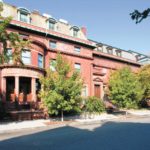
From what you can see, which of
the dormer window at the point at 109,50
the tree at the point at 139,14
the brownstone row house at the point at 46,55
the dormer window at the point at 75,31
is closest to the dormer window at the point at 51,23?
the brownstone row house at the point at 46,55

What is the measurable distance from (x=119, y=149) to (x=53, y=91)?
44.1ft

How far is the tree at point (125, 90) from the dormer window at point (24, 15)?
43.7 feet

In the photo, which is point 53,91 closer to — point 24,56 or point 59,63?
point 59,63

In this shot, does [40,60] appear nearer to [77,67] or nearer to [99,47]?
[77,67]

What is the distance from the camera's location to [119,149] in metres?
11.1

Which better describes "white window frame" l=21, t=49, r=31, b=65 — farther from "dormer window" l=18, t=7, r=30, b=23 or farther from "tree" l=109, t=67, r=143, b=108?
"tree" l=109, t=67, r=143, b=108

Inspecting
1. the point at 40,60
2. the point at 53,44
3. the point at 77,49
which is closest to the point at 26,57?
the point at 40,60

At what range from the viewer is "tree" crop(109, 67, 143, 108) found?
31141 mm

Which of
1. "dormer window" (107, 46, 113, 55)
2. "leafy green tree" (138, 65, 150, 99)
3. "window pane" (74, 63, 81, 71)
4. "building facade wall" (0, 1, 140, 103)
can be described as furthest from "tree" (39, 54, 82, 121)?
"leafy green tree" (138, 65, 150, 99)

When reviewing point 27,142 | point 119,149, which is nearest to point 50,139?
point 27,142

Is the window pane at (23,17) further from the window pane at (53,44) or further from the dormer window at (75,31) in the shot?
the dormer window at (75,31)

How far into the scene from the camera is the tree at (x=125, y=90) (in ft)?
102

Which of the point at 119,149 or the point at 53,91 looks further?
the point at 53,91

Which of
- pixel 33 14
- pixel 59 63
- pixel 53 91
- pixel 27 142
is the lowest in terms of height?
pixel 27 142
